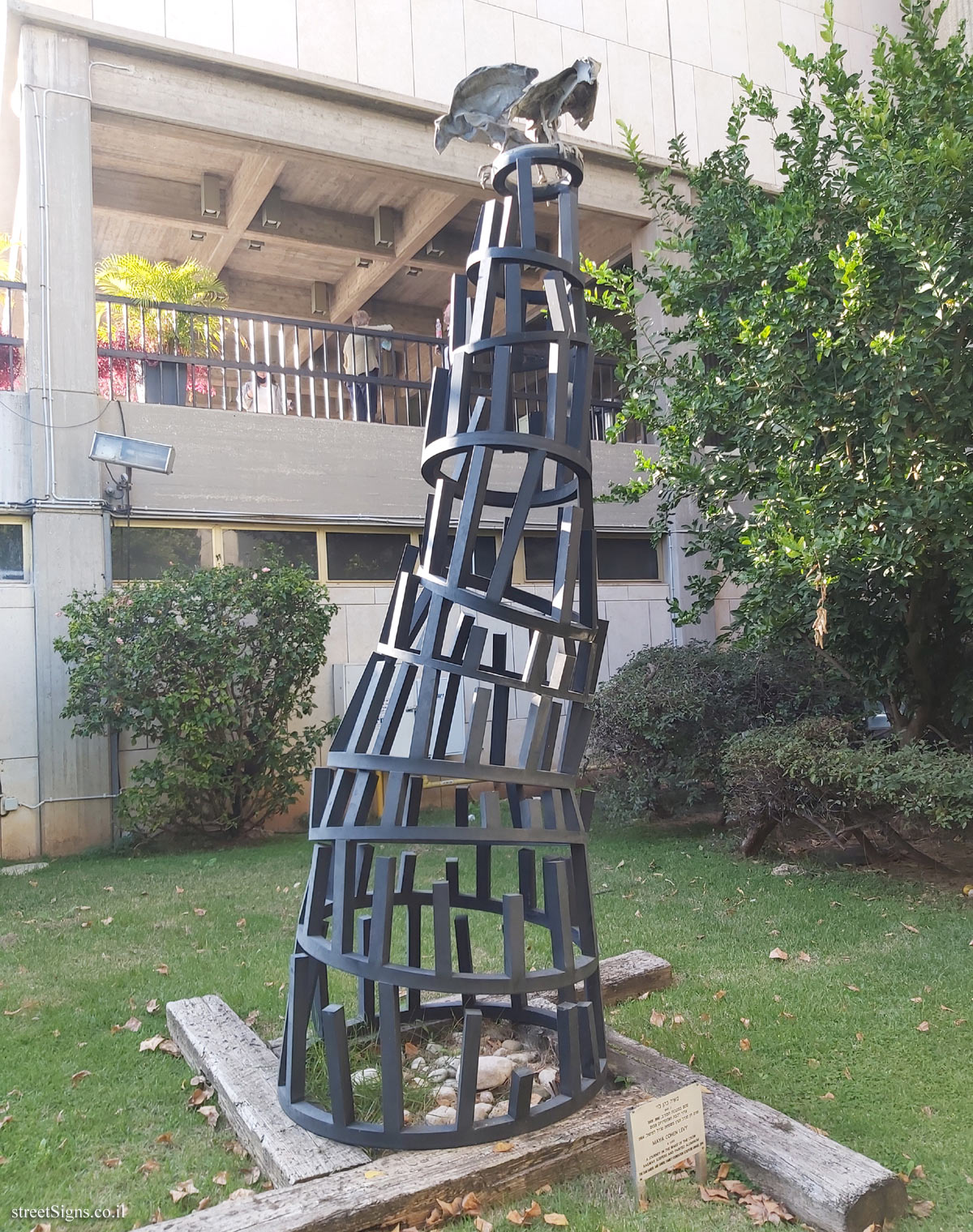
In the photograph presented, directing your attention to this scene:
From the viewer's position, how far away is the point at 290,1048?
3.48 m

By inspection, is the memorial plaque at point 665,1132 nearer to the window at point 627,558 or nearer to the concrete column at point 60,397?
the concrete column at point 60,397

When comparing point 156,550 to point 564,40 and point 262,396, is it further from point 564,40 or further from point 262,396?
point 564,40

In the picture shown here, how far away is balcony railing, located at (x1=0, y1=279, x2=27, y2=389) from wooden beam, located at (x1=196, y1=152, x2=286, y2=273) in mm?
3267

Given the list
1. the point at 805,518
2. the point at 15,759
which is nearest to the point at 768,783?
the point at 805,518

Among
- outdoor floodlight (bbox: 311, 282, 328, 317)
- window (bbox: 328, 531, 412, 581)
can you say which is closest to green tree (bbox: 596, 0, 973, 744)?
window (bbox: 328, 531, 412, 581)

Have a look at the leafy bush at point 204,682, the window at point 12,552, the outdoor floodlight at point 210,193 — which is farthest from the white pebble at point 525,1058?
the outdoor floodlight at point 210,193

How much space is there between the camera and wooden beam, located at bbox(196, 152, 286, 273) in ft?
37.9

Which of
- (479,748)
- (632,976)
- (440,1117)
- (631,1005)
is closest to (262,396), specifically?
(632,976)

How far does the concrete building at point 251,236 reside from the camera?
9.59 metres

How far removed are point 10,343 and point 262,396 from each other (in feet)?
9.21

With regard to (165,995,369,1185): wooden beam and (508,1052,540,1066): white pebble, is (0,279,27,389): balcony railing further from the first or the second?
(508,1052,540,1066): white pebble

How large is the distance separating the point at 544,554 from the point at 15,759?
22.4 ft

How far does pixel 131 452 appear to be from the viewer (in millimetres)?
9328

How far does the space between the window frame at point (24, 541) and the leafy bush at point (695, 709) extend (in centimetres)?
583
